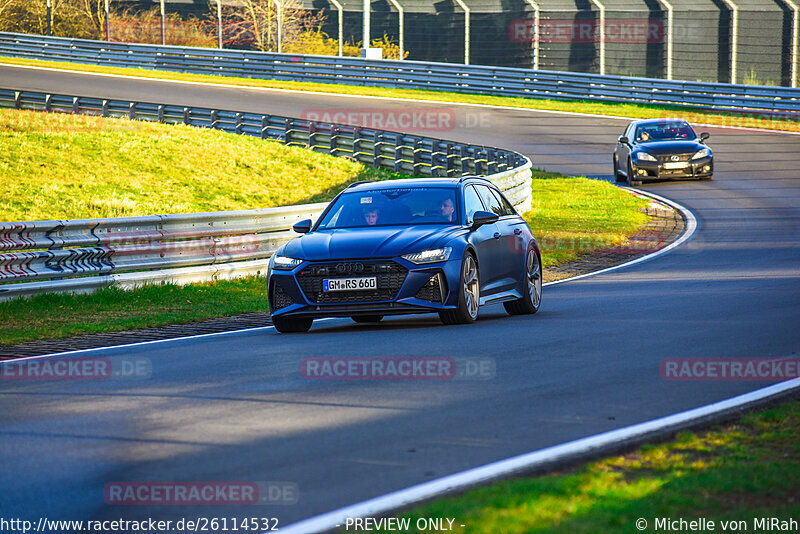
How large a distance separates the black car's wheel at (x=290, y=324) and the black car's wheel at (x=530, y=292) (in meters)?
2.31

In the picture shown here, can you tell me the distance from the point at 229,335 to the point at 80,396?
3.49 m

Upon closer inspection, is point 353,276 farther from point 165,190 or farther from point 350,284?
point 165,190

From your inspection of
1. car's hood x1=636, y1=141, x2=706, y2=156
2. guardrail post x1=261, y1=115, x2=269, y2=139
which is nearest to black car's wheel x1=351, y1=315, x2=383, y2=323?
car's hood x1=636, y1=141, x2=706, y2=156

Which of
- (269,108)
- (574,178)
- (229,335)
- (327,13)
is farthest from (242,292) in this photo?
(327,13)

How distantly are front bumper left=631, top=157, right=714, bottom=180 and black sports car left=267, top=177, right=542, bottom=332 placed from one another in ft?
55.6

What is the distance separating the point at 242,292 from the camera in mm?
15773

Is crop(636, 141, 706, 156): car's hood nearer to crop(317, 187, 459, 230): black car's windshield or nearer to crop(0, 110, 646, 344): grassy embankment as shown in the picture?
crop(0, 110, 646, 344): grassy embankment

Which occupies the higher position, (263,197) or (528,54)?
(528,54)

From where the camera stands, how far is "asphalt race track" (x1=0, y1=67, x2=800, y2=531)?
5844 mm

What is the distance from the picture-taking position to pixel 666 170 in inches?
1148

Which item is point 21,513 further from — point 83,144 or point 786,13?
point 786,13

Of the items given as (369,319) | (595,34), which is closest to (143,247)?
(369,319)

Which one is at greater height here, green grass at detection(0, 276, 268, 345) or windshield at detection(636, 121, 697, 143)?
windshield at detection(636, 121, 697, 143)

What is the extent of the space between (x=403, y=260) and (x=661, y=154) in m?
19.5
